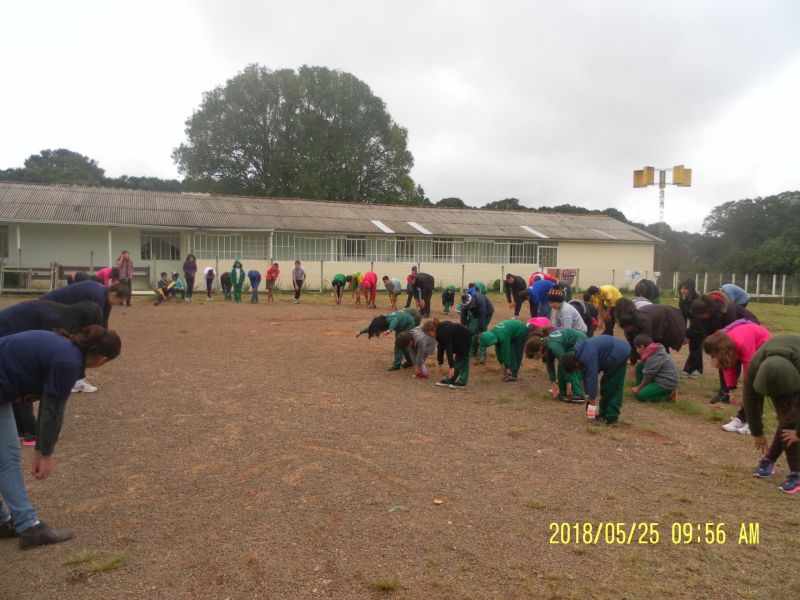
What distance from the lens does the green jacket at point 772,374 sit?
14.7 ft

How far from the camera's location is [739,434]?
6719 millimetres

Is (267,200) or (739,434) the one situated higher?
(267,200)

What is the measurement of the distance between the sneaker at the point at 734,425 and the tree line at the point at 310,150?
3625cm

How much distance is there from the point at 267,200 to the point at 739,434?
86.8 ft

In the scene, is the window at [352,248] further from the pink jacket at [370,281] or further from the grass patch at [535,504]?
the grass patch at [535,504]

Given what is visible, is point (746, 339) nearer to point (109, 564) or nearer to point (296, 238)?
point (109, 564)

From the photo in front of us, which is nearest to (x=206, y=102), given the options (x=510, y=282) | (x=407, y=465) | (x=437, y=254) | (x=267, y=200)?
(x=267, y=200)

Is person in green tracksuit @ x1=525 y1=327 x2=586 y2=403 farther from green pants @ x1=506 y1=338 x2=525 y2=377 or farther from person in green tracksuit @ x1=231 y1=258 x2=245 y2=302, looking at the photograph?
person in green tracksuit @ x1=231 y1=258 x2=245 y2=302

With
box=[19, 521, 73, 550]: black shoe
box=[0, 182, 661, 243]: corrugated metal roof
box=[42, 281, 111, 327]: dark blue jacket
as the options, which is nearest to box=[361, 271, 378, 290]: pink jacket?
box=[0, 182, 661, 243]: corrugated metal roof

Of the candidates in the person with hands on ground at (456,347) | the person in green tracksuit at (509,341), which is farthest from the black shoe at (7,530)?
the person in green tracksuit at (509,341)

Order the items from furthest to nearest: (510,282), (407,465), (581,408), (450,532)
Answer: (510,282), (581,408), (407,465), (450,532)

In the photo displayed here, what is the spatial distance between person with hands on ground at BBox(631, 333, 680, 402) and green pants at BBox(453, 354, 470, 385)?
232 centimetres

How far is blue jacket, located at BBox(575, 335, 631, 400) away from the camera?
21.7ft

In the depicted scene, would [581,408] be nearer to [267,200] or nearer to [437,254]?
[437,254]
